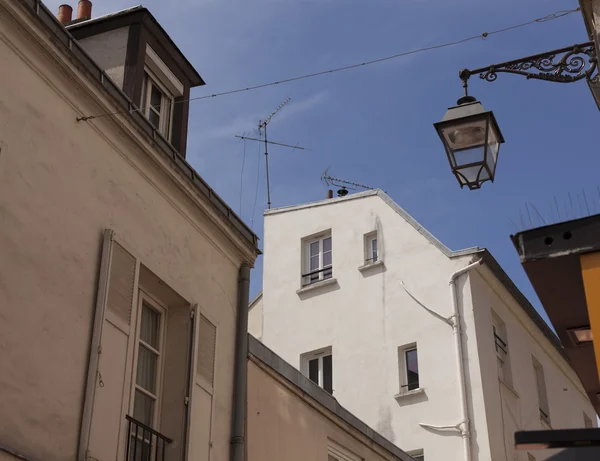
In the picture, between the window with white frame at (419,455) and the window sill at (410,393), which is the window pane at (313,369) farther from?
the window with white frame at (419,455)

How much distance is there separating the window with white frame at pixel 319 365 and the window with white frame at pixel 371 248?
208 centimetres

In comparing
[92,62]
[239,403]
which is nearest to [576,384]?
[239,403]

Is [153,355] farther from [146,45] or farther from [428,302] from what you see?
[428,302]

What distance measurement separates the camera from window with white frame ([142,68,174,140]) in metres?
11.3

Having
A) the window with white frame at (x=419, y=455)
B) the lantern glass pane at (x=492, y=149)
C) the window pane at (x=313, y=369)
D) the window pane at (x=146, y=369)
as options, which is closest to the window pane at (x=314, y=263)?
the window pane at (x=313, y=369)

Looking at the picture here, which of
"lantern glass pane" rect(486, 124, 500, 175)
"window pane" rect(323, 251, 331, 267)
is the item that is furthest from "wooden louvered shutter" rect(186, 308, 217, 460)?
"window pane" rect(323, 251, 331, 267)

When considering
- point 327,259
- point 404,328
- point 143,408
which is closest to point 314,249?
point 327,259

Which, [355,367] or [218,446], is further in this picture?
[355,367]

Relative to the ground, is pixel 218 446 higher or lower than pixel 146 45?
lower

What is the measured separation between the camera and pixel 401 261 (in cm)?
2059

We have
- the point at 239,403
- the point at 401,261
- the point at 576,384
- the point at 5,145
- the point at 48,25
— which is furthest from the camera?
the point at 576,384

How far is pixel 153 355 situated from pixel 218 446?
48.3 inches

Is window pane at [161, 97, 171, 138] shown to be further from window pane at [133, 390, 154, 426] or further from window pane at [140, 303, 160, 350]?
window pane at [133, 390, 154, 426]

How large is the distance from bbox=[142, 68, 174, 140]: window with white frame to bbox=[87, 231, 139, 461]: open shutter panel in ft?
7.67
